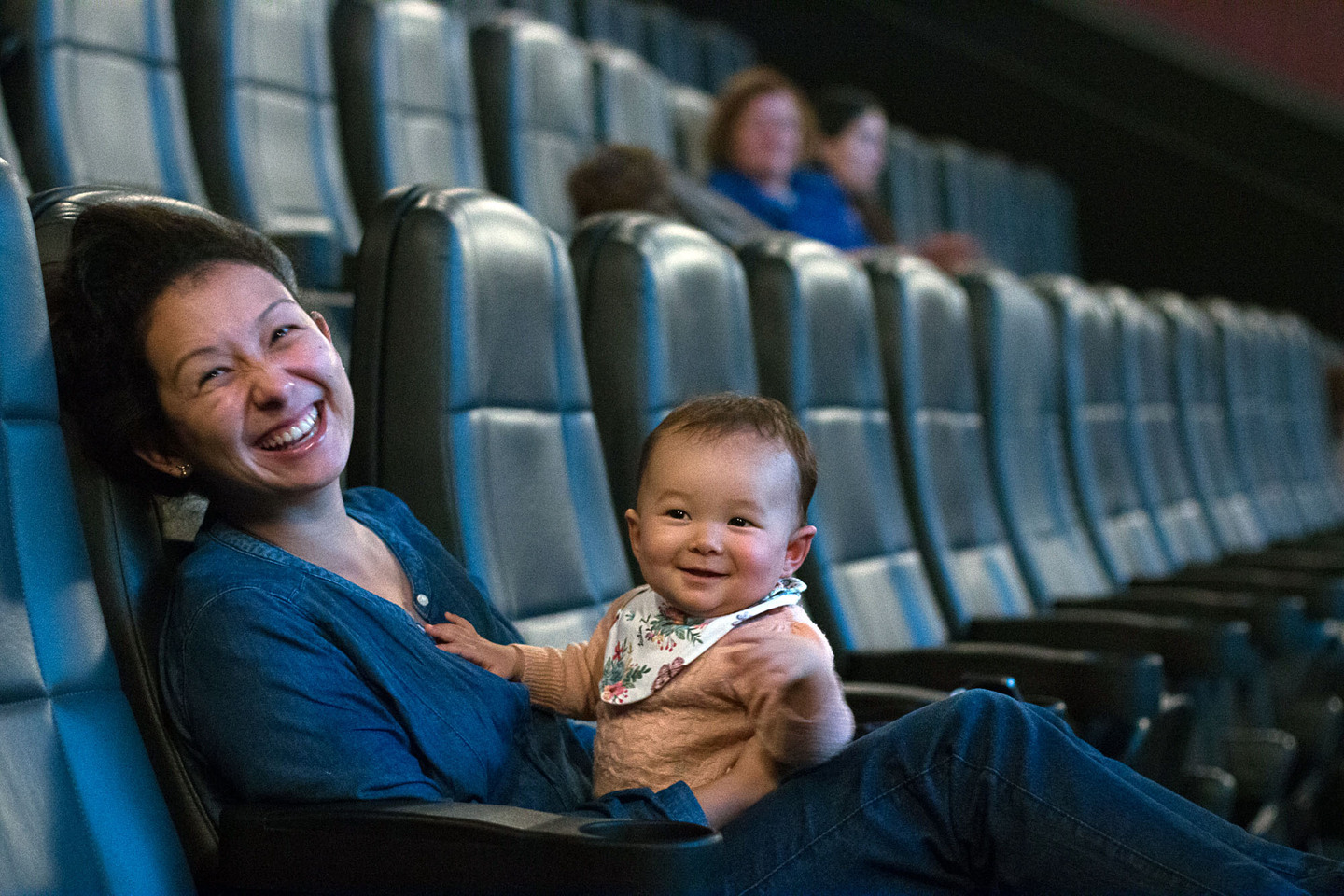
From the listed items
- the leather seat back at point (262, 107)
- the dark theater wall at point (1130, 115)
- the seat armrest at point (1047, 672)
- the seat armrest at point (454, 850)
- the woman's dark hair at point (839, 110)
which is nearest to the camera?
the seat armrest at point (454, 850)

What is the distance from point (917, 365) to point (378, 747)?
62cm

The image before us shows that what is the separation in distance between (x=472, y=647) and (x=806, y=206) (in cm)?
98

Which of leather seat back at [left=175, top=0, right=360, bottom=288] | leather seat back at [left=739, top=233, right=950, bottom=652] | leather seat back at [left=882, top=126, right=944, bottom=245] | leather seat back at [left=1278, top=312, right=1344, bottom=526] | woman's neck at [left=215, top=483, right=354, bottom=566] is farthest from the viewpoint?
leather seat back at [left=882, top=126, right=944, bottom=245]

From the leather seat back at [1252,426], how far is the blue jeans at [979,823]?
4.61ft

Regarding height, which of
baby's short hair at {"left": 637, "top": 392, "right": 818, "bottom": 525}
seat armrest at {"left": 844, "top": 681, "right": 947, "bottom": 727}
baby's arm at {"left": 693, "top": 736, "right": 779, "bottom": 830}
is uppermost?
baby's short hair at {"left": 637, "top": 392, "right": 818, "bottom": 525}

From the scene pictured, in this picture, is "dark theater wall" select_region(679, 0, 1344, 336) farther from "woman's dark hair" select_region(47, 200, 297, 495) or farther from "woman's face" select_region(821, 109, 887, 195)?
"woman's dark hair" select_region(47, 200, 297, 495)

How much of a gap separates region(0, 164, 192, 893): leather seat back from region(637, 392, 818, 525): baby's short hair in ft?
0.57

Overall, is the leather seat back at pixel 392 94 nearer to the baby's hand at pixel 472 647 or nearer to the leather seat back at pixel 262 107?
the leather seat back at pixel 262 107

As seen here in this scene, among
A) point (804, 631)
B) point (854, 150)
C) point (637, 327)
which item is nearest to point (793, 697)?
point (804, 631)

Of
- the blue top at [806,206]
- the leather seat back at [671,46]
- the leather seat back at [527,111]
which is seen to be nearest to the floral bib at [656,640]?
the leather seat back at [527,111]

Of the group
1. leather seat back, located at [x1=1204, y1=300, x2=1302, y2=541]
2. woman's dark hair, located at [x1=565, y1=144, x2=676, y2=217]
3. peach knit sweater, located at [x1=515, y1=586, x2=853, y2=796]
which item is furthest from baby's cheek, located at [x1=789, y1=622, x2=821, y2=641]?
leather seat back, located at [x1=1204, y1=300, x2=1302, y2=541]

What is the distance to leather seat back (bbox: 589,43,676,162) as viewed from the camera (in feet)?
4.45

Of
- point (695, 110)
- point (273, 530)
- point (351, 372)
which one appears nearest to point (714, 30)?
point (695, 110)

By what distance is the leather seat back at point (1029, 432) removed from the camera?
41.7 inches
